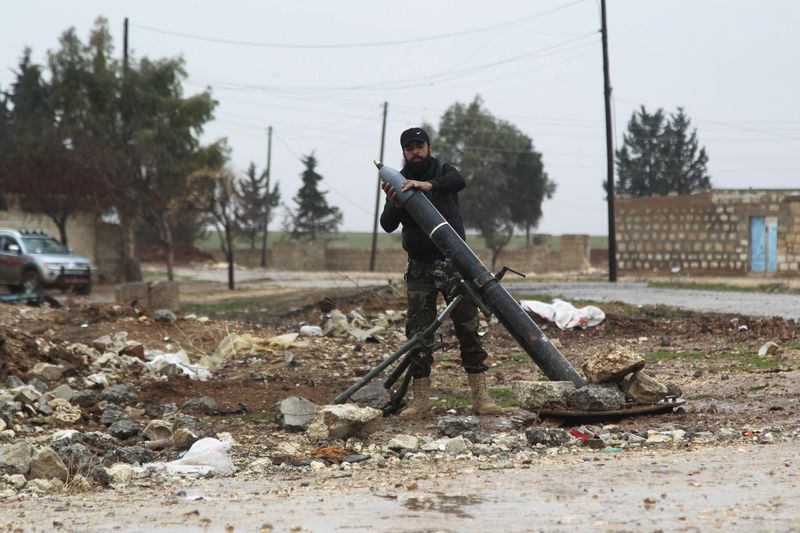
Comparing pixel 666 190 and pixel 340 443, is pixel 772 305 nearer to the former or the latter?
pixel 340 443

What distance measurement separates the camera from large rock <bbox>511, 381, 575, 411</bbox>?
23.7 ft

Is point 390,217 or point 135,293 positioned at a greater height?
point 390,217

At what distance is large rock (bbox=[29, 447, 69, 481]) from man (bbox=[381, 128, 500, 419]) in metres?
2.65

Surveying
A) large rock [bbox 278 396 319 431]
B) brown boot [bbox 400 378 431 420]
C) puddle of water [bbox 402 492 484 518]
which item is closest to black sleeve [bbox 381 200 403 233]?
brown boot [bbox 400 378 431 420]

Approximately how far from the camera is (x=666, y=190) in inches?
2785

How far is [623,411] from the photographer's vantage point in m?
7.11

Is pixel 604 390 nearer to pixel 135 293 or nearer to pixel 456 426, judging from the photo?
pixel 456 426

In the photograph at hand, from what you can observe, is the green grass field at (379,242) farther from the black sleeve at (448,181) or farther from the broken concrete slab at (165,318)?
the black sleeve at (448,181)

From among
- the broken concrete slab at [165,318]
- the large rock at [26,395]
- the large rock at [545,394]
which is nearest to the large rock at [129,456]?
the large rock at [26,395]

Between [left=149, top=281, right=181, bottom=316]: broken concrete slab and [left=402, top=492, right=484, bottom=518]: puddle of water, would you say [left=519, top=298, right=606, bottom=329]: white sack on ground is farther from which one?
[left=402, top=492, right=484, bottom=518]: puddle of water

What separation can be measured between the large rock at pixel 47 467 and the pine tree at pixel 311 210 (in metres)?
70.0

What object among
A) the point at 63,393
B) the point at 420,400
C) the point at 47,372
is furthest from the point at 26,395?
the point at 420,400

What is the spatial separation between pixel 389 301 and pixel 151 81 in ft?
72.2

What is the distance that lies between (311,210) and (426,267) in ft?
226
